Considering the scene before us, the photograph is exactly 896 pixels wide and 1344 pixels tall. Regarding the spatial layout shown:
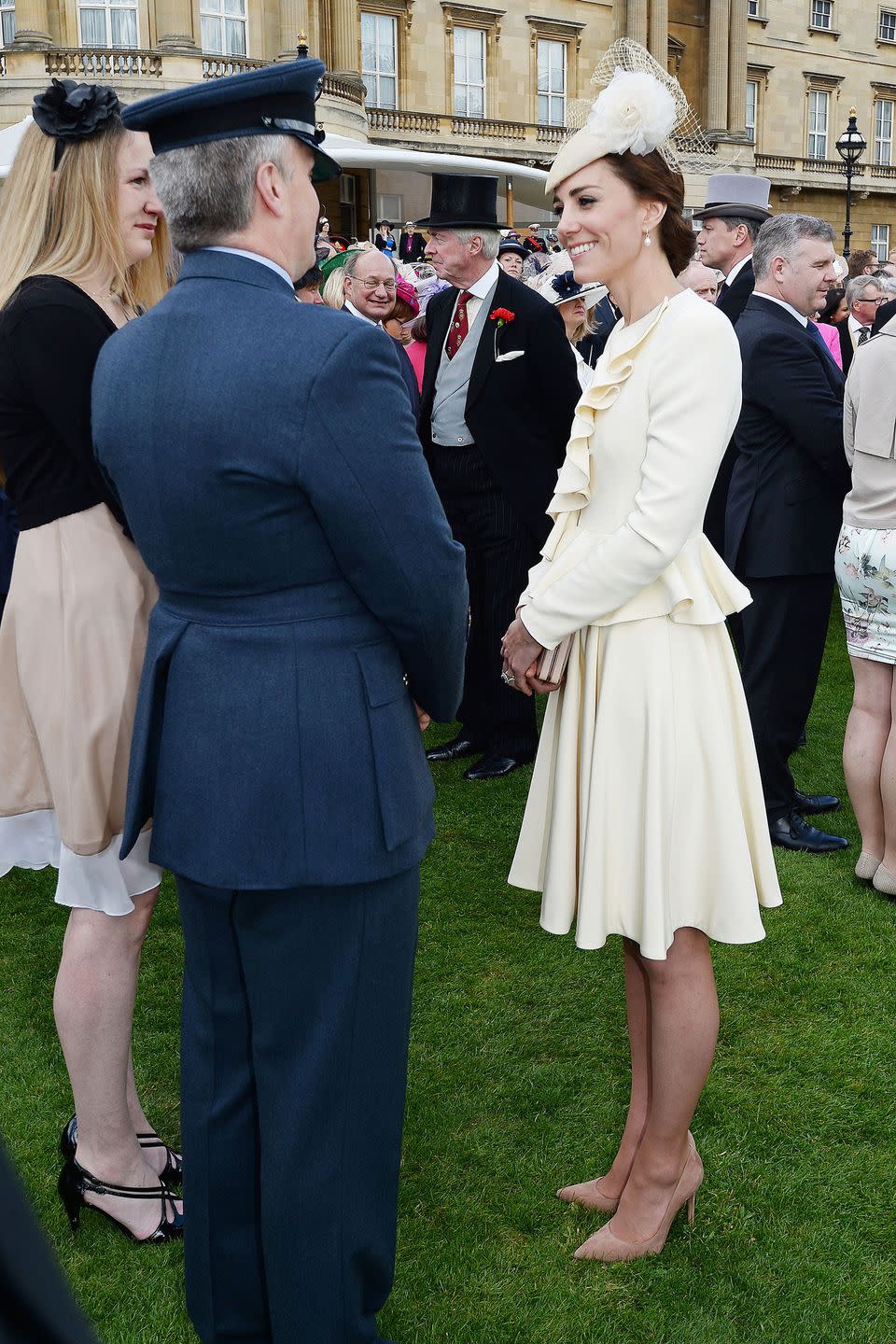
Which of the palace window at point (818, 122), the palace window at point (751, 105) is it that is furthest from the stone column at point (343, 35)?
the palace window at point (818, 122)

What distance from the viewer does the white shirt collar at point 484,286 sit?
5418mm

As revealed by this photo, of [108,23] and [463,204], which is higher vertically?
[108,23]

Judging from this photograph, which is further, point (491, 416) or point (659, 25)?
point (659, 25)

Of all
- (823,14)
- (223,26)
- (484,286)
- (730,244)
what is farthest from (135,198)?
(823,14)

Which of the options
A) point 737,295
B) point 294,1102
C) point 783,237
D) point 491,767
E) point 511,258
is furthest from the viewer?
point 511,258

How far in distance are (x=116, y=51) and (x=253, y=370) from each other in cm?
3022

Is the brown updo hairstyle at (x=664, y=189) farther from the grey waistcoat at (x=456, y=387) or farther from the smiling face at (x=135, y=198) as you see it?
the grey waistcoat at (x=456, y=387)

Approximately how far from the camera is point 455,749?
19.1ft

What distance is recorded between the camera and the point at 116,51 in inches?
1100

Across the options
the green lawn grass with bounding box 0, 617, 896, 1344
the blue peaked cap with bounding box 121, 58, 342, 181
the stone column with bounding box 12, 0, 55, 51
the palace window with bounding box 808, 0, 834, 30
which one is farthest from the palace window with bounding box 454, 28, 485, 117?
the blue peaked cap with bounding box 121, 58, 342, 181

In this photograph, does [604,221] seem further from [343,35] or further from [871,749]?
[343,35]

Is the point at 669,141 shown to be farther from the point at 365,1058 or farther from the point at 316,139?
the point at 365,1058

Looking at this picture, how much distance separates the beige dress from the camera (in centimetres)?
226

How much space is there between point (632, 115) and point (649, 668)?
3.25 feet
